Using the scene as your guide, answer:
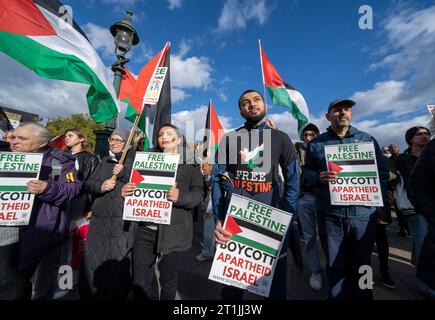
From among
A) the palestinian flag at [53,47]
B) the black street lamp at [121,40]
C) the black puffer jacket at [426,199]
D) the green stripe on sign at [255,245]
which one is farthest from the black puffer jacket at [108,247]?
the black street lamp at [121,40]

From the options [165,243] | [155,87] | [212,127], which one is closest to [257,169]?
[165,243]

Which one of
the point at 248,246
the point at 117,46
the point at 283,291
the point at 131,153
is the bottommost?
the point at 283,291

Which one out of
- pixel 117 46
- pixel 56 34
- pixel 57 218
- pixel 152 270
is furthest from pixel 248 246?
pixel 117 46

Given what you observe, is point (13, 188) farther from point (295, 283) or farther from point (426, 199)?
point (295, 283)

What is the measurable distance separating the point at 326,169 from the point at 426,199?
2.93 ft

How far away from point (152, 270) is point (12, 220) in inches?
51.2

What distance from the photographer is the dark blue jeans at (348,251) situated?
2.16 m

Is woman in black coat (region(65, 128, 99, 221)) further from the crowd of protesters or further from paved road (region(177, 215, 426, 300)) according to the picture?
paved road (region(177, 215, 426, 300))

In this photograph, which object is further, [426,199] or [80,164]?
[80,164]

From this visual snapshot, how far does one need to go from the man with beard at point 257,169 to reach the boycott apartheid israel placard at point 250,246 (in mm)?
192

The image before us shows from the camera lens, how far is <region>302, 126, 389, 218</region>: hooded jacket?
2.19m

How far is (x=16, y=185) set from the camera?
191 centimetres

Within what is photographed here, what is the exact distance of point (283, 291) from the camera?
197cm

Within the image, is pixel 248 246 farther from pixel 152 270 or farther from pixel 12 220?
pixel 12 220
